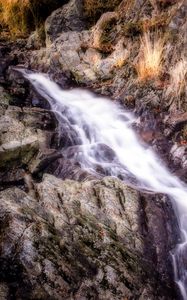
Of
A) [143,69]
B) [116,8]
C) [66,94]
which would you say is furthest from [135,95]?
[116,8]

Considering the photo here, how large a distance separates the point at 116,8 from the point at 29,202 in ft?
31.7

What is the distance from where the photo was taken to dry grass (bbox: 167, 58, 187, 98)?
8.25 m

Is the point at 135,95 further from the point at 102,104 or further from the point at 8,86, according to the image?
the point at 8,86

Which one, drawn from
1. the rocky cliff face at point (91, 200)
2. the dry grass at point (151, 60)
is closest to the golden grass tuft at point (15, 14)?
the rocky cliff face at point (91, 200)

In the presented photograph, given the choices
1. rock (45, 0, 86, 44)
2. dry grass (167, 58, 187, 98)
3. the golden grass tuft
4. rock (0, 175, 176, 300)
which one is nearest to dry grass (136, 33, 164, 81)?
dry grass (167, 58, 187, 98)

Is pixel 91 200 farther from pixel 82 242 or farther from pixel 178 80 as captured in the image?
pixel 178 80

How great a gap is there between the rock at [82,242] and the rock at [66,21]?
898 centimetres

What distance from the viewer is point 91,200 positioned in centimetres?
579

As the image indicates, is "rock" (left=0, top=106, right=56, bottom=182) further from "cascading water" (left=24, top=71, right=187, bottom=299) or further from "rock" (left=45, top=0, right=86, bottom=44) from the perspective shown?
"rock" (left=45, top=0, right=86, bottom=44)

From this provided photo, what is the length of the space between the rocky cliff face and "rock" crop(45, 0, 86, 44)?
2.75 m

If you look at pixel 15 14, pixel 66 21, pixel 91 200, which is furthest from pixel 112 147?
pixel 15 14

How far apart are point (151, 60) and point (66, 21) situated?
589 centimetres

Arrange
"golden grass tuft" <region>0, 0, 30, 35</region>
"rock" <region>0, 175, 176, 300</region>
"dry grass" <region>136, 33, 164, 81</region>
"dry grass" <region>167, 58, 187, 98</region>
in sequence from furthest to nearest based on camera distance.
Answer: "golden grass tuft" <region>0, 0, 30, 35</region> < "dry grass" <region>136, 33, 164, 81</region> < "dry grass" <region>167, 58, 187, 98</region> < "rock" <region>0, 175, 176, 300</region>

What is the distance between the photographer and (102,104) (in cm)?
998
